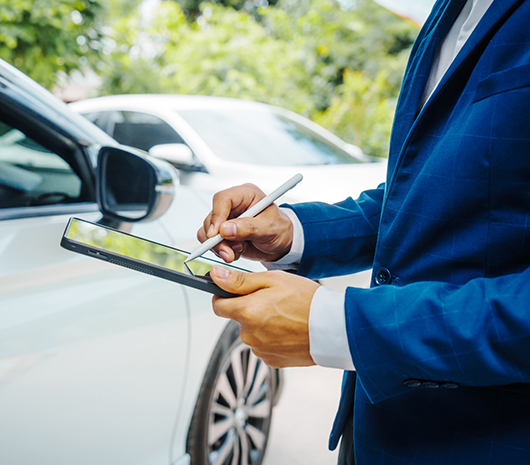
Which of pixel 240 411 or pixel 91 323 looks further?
pixel 240 411

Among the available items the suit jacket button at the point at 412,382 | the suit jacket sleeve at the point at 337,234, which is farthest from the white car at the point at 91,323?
the suit jacket button at the point at 412,382

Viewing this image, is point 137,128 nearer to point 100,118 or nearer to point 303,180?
point 100,118

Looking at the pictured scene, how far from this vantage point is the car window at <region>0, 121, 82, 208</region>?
1.58 metres

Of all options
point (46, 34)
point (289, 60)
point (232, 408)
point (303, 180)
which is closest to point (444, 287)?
point (232, 408)

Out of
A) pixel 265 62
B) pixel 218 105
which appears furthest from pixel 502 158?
pixel 265 62

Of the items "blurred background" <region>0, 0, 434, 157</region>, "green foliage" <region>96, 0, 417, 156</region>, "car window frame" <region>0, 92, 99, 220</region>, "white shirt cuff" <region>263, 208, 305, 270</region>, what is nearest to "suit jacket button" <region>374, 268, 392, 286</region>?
"white shirt cuff" <region>263, 208, 305, 270</region>

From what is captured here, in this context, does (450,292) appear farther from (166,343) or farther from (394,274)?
(166,343)

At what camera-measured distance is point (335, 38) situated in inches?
555

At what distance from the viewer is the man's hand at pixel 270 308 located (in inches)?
31.5

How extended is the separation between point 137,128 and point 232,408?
3.36m

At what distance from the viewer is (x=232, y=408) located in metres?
1.96

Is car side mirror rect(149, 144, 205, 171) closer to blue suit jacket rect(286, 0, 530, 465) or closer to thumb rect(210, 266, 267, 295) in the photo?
blue suit jacket rect(286, 0, 530, 465)

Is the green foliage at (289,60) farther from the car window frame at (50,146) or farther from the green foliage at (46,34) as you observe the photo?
the car window frame at (50,146)

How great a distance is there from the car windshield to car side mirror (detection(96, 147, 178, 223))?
2653 mm
